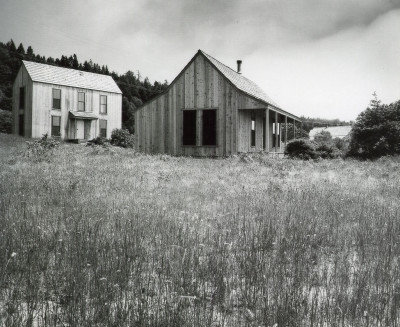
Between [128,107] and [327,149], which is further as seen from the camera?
[128,107]

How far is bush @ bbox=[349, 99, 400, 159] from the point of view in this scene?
78.0 ft

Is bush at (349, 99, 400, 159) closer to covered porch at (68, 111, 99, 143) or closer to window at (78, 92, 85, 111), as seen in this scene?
covered porch at (68, 111, 99, 143)

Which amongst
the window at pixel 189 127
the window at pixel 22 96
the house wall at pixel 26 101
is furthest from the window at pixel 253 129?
the window at pixel 22 96

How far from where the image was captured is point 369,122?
24406 mm

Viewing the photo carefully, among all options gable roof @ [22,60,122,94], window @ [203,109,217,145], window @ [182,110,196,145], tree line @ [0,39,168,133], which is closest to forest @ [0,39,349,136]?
tree line @ [0,39,168,133]

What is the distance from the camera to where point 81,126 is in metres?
38.0

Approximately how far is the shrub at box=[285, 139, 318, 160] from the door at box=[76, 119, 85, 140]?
23879mm

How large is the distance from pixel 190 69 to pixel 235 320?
18.4 meters

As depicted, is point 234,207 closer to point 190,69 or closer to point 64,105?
point 190,69

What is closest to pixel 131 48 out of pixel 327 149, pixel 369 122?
pixel 327 149

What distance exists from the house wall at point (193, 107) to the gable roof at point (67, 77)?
18.3 m

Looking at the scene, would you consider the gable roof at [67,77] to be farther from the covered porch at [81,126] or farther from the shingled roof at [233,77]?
the shingled roof at [233,77]

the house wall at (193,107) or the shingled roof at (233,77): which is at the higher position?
the shingled roof at (233,77)

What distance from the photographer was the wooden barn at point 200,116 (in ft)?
63.0
